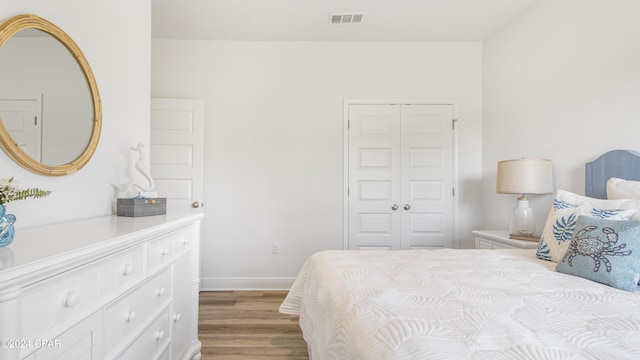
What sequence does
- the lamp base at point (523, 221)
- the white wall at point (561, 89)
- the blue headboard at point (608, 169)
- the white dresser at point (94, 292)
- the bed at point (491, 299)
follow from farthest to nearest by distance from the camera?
1. the lamp base at point (523, 221)
2. the white wall at point (561, 89)
3. the blue headboard at point (608, 169)
4. the bed at point (491, 299)
5. the white dresser at point (94, 292)

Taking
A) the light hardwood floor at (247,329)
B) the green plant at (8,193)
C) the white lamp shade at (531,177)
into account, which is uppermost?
the white lamp shade at (531,177)

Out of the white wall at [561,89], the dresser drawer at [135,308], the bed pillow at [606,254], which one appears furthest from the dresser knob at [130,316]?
the white wall at [561,89]

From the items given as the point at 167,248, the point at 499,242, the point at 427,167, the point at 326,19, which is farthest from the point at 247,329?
the point at 326,19

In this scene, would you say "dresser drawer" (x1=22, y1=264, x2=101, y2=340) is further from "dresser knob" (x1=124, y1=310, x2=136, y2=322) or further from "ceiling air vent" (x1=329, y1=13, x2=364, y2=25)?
"ceiling air vent" (x1=329, y1=13, x2=364, y2=25)

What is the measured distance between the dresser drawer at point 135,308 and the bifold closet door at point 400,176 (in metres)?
2.25

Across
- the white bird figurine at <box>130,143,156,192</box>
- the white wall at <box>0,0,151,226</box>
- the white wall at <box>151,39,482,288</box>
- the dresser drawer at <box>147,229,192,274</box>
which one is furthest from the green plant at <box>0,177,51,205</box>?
the white wall at <box>151,39,482,288</box>

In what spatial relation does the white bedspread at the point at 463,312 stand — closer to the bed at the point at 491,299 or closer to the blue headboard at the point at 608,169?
the bed at the point at 491,299

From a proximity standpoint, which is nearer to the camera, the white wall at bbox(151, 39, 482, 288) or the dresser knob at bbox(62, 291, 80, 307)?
the dresser knob at bbox(62, 291, 80, 307)

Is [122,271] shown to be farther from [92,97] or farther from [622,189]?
[622,189]

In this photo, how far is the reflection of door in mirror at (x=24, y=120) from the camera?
113 cm

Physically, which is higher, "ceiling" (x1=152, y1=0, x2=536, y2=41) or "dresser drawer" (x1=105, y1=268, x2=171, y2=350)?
"ceiling" (x1=152, y1=0, x2=536, y2=41)

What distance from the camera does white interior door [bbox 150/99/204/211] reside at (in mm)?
3209

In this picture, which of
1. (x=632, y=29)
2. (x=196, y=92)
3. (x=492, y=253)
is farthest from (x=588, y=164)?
(x=196, y=92)

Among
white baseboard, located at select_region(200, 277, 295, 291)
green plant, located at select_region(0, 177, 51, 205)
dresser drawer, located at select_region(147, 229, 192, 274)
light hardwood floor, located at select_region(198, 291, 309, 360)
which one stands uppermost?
green plant, located at select_region(0, 177, 51, 205)
